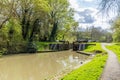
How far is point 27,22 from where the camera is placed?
42.2 m

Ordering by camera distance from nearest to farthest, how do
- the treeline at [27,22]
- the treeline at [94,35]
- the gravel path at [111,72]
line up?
the gravel path at [111,72], the treeline at [27,22], the treeline at [94,35]

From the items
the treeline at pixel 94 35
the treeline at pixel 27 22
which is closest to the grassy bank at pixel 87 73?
the treeline at pixel 27 22

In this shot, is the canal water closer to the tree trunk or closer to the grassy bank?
the grassy bank

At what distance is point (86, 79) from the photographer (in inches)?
410

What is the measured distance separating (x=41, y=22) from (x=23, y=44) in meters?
9.10

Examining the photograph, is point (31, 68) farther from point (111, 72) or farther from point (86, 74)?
point (111, 72)

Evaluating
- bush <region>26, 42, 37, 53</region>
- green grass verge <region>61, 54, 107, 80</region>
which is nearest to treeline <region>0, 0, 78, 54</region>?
bush <region>26, 42, 37, 53</region>

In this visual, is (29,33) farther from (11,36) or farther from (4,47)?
(4,47)

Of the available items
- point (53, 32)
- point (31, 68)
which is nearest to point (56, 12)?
point (53, 32)

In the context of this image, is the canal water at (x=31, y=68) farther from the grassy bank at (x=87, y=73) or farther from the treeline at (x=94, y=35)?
the treeline at (x=94, y=35)

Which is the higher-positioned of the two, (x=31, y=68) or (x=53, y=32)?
(x=53, y=32)

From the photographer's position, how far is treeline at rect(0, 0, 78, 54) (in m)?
34.9

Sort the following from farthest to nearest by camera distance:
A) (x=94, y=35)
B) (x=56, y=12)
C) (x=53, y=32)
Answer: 1. (x=94, y=35)
2. (x=53, y=32)
3. (x=56, y=12)

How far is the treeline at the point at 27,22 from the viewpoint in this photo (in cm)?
3494
